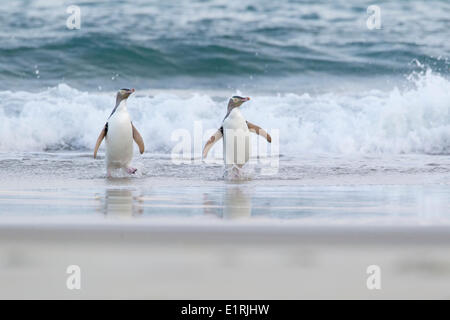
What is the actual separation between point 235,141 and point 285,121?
196 inches

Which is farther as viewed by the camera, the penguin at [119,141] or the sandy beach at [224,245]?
the penguin at [119,141]

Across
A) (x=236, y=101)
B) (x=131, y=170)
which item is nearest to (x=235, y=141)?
(x=236, y=101)

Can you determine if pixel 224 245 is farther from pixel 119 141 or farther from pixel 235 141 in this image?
pixel 119 141

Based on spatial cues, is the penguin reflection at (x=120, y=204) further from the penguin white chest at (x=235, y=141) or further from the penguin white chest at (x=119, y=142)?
the penguin white chest at (x=235, y=141)

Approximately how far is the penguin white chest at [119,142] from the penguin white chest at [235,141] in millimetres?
887

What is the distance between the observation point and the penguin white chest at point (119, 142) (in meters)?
7.68

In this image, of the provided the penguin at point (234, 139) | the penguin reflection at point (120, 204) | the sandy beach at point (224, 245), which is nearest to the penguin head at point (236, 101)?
the penguin at point (234, 139)

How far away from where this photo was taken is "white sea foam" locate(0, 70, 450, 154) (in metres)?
11.3

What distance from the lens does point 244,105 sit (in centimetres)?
1405

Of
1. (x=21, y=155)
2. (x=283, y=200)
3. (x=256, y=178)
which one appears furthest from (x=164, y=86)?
(x=283, y=200)

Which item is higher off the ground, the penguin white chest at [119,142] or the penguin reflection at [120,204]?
the penguin white chest at [119,142]

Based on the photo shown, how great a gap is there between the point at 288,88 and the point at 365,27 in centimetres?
363

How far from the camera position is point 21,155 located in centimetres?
968
